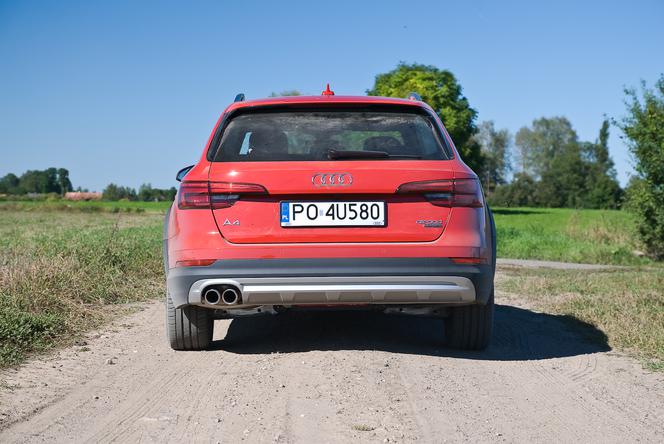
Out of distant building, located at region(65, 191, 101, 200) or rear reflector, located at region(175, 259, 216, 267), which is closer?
rear reflector, located at region(175, 259, 216, 267)

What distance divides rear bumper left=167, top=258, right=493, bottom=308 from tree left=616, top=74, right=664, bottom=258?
16791 millimetres

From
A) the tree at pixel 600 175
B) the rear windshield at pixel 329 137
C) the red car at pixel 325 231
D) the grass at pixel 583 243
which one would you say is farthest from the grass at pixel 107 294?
the tree at pixel 600 175

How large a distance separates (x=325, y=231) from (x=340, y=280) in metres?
0.32

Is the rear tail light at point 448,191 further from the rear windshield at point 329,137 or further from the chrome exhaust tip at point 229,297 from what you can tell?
the chrome exhaust tip at point 229,297

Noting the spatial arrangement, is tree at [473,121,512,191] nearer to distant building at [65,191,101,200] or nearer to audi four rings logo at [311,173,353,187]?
distant building at [65,191,101,200]

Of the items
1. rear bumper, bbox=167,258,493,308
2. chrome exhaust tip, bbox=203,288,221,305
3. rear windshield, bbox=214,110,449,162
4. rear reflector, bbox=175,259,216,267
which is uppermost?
rear windshield, bbox=214,110,449,162

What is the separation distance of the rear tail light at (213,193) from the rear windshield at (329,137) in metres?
0.21

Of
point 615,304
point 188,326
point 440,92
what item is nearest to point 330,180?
point 188,326

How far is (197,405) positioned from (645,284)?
27.1 feet

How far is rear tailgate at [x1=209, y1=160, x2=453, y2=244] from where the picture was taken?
494 centimetres

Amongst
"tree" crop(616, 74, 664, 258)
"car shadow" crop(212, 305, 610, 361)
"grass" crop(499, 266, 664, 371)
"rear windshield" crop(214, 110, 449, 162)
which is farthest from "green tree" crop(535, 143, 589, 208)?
"rear windshield" crop(214, 110, 449, 162)

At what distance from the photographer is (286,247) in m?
4.91

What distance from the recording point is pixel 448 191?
5039 millimetres

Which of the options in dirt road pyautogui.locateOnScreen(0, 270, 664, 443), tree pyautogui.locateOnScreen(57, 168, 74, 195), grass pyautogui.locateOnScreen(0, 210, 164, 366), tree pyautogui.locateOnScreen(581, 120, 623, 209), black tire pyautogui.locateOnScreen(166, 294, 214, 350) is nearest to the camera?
dirt road pyautogui.locateOnScreen(0, 270, 664, 443)
